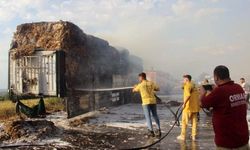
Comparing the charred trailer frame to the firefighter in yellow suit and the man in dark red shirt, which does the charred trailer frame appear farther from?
the man in dark red shirt

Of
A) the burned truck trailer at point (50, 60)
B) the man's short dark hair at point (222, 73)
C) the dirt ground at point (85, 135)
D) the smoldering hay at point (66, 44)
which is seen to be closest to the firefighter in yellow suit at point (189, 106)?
the dirt ground at point (85, 135)

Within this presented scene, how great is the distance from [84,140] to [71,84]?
398 cm

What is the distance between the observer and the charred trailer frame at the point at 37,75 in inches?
524

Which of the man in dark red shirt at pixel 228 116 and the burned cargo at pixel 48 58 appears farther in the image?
the burned cargo at pixel 48 58

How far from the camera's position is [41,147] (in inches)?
363

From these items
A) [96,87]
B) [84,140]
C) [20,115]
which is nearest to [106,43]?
[96,87]

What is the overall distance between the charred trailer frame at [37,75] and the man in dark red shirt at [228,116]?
8975 millimetres

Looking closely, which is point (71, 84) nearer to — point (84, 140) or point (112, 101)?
point (84, 140)

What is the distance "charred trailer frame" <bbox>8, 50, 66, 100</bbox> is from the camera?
13.3 meters

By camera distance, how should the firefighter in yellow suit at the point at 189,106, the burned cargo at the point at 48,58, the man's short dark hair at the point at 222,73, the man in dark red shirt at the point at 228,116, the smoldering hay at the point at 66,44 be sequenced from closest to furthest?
the man in dark red shirt at the point at 228,116 < the man's short dark hair at the point at 222,73 < the firefighter in yellow suit at the point at 189,106 < the burned cargo at the point at 48,58 < the smoldering hay at the point at 66,44

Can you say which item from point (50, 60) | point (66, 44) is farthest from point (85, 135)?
point (66, 44)

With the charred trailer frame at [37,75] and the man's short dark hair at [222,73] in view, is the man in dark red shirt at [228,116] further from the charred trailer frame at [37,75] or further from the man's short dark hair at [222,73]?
the charred trailer frame at [37,75]

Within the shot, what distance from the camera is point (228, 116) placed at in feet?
15.8

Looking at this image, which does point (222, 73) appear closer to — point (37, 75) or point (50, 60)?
point (50, 60)
